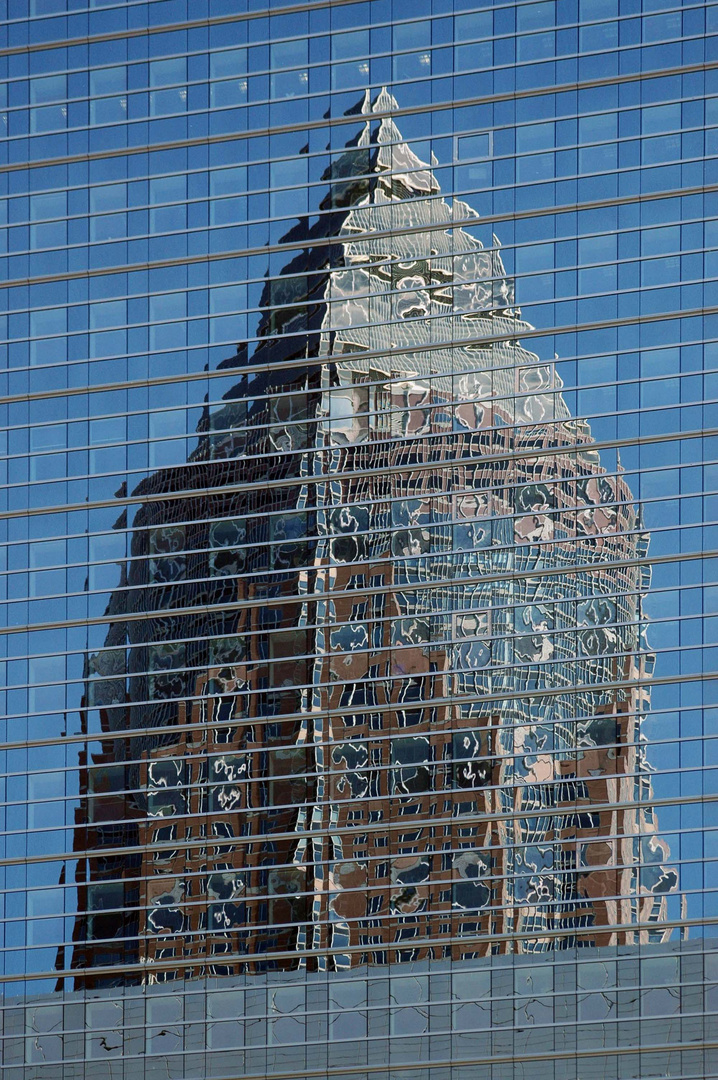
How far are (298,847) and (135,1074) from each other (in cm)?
1131

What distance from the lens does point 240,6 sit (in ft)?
274

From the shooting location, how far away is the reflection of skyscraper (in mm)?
73312

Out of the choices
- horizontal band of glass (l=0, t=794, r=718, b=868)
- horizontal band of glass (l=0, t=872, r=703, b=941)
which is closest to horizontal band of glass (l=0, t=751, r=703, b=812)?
horizontal band of glass (l=0, t=794, r=718, b=868)

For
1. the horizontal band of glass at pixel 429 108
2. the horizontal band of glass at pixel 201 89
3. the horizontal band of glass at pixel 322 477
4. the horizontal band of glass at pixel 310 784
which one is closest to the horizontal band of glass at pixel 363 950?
the horizontal band of glass at pixel 310 784

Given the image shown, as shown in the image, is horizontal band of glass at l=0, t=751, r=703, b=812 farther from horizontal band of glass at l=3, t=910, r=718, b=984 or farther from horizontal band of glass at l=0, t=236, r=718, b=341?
horizontal band of glass at l=0, t=236, r=718, b=341

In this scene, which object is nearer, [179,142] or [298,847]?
[298,847]

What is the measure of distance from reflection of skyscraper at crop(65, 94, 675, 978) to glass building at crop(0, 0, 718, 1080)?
16 centimetres

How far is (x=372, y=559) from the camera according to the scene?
7712 centimetres

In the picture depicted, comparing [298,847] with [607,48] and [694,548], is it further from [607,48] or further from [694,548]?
[607,48]

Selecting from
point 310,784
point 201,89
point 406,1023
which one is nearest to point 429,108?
point 201,89

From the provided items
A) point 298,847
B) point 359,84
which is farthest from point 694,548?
point 359,84

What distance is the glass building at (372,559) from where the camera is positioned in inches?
2867

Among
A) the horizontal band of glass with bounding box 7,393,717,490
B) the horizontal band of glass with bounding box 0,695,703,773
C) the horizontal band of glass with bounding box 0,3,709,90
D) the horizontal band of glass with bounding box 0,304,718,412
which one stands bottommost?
the horizontal band of glass with bounding box 0,695,703,773

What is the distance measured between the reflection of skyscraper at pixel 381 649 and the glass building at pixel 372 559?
163 mm
